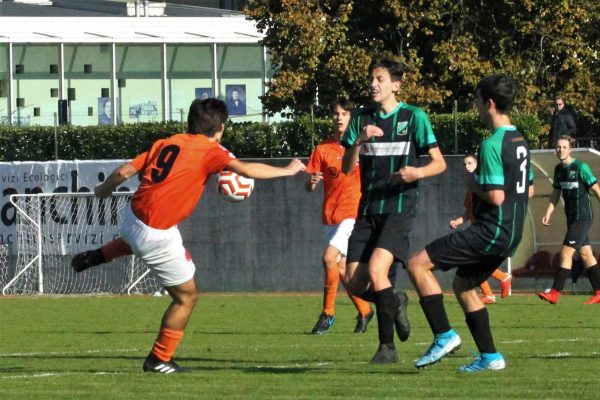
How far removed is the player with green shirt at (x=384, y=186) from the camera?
A: 34.4 feet

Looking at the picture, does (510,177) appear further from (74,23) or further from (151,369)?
(74,23)

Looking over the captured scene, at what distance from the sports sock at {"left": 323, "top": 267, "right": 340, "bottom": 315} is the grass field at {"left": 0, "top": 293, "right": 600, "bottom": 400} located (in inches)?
10.9

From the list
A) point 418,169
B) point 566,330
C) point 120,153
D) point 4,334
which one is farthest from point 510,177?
point 120,153

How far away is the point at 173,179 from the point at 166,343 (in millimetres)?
1121

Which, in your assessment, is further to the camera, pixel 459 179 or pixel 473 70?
pixel 473 70

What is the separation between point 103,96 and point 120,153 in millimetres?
28083

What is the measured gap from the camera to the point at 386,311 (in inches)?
414

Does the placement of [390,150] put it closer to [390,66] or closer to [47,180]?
[390,66]

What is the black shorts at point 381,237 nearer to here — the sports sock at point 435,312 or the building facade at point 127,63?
the sports sock at point 435,312

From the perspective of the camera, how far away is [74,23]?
56.2 m

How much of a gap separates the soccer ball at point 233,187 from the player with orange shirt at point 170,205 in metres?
1.14

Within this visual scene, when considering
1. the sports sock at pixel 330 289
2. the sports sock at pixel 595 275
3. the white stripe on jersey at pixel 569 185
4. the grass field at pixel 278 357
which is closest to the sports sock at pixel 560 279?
the grass field at pixel 278 357

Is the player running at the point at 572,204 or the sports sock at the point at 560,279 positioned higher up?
the player running at the point at 572,204

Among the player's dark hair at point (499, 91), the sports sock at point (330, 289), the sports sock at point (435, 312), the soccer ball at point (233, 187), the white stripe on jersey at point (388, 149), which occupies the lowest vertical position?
the sports sock at point (330, 289)
